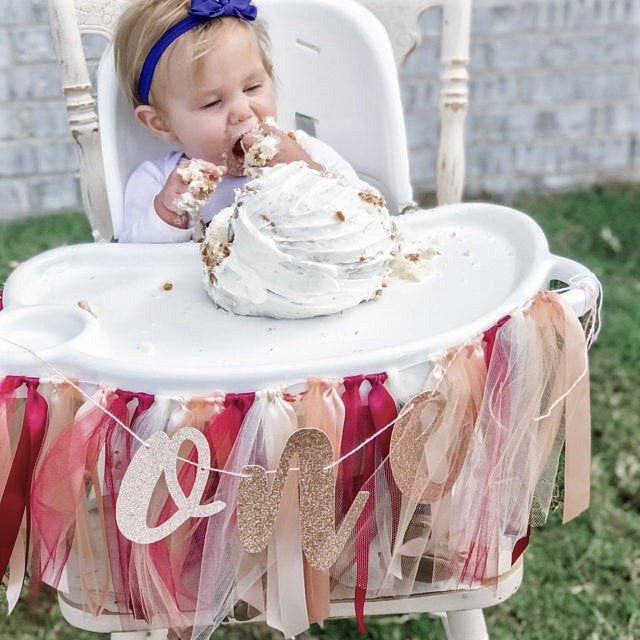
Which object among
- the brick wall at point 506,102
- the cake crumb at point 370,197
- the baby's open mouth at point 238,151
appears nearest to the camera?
the cake crumb at point 370,197

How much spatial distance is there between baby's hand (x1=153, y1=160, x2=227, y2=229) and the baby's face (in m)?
0.04

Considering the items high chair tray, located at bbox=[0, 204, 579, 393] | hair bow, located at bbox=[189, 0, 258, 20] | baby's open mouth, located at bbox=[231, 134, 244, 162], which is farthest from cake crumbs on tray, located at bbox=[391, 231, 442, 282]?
hair bow, located at bbox=[189, 0, 258, 20]

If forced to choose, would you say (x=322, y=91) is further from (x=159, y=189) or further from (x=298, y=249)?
(x=298, y=249)

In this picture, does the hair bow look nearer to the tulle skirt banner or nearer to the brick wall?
the tulle skirt banner

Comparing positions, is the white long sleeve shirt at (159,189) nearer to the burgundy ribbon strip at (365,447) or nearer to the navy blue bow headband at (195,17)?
the navy blue bow headband at (195,17)

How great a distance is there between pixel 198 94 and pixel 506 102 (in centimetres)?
167

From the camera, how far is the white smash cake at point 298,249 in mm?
780

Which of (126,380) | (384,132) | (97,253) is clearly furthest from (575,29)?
(126,380)

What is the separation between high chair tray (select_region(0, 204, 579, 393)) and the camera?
714 mm

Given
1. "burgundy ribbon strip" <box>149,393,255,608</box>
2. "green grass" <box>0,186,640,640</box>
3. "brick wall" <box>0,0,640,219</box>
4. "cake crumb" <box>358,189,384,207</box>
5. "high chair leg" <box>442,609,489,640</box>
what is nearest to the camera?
"burgundy ribbon strip" <box>149,393,255,608</box>

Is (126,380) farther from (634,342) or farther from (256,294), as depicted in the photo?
(634,342)

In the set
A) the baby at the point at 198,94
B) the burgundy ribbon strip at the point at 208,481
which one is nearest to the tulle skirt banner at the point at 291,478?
the burgundy ribbon strip at the point at 208,481

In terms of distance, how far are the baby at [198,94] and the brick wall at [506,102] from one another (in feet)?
4.48

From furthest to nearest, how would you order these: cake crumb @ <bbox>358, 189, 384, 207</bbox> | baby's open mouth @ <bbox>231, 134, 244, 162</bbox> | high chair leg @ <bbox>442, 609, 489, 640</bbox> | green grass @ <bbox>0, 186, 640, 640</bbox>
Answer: green grass @ <bbox>0, 186, 640, 640</bbox>
baby's open mouth @ <bbox>231, 134, 244, 162</bbox>
high chair leg @ <bbox>442, 609, 489, 640</bbox>
cake crumb @ <bbox>358, 189, 384, 207</bbox>
